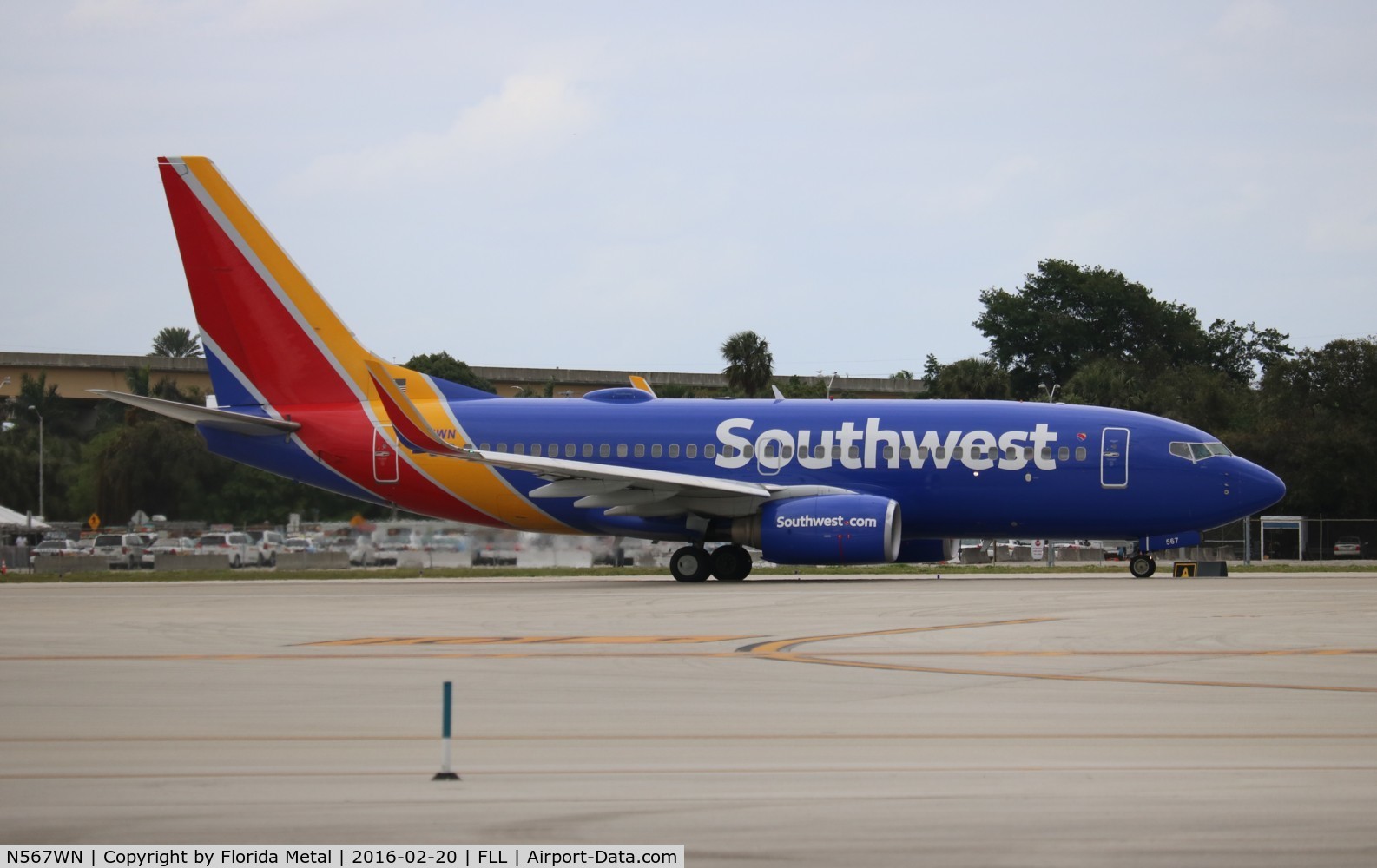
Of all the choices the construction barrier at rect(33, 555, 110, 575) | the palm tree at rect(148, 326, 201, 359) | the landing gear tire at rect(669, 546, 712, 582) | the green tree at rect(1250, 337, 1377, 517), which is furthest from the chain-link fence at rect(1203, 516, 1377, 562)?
the palm tree at rect(148, 326, 201, 359)

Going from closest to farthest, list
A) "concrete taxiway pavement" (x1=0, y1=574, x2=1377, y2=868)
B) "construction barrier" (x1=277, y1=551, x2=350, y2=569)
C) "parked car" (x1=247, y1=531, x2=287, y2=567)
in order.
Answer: "concrete taxiway pavement" (x1=0, y1=574, x2=1377, y2=868) < "construction barrier" (x1=277, y1=551, x2=350, y2=569) < "parked car" (x1=247, y1=531, x2=287, y2=567)

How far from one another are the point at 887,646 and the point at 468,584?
1770cm

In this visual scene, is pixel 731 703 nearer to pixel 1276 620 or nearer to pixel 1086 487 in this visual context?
pixel 1276 620

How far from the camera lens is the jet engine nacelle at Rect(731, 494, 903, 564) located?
30.4m

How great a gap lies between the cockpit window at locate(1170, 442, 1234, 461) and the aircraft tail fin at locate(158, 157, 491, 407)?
17914mm

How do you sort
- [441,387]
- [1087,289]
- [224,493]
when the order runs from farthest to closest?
[1087,289] < [224,493] < [441,387]

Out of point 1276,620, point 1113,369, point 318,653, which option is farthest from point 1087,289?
point 318,653

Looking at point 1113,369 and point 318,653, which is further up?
point 1113,369

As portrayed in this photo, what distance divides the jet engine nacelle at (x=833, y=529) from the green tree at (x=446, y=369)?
54.3m

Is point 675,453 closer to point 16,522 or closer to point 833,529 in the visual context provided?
point 833,529

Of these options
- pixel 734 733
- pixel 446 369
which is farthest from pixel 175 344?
pixel 734 733

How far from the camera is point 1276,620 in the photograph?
65.8 feet
